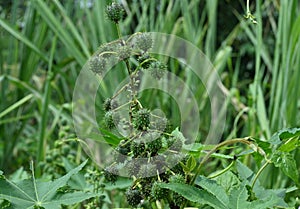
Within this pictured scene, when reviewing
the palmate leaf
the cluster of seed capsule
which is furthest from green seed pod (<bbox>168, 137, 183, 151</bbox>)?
the palmate leaf

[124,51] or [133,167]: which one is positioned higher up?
[124,51]

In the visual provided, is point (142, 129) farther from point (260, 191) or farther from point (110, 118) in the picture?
point (260, 191)

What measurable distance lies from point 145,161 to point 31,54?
1.34 meters

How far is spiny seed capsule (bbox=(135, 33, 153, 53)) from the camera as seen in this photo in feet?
2.14

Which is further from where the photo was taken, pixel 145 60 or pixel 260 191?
pixel 260 191

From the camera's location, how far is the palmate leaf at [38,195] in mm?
643

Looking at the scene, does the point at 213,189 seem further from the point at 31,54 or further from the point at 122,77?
the point at 31,54

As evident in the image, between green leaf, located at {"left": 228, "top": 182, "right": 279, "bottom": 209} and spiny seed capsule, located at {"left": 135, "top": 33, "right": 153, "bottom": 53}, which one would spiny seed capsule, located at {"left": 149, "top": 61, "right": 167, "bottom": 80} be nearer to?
spiny seed capsule, located at {"left": 135, "top": 33, "right": 153, "bottom": 53}

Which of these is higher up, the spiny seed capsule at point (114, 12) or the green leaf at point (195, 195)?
the spiny seed capsule at point (114, 12)

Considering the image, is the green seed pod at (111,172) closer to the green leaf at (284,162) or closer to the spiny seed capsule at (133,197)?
the spiny seed capsule at (133,197)

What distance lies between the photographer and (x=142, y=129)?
0.62m

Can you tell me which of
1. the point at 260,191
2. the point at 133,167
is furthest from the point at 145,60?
the point at 260,191

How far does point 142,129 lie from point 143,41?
0.35 feet

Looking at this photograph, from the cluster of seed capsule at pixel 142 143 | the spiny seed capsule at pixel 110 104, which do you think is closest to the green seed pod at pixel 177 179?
the cluster of seed capsule at pixel 142 143
